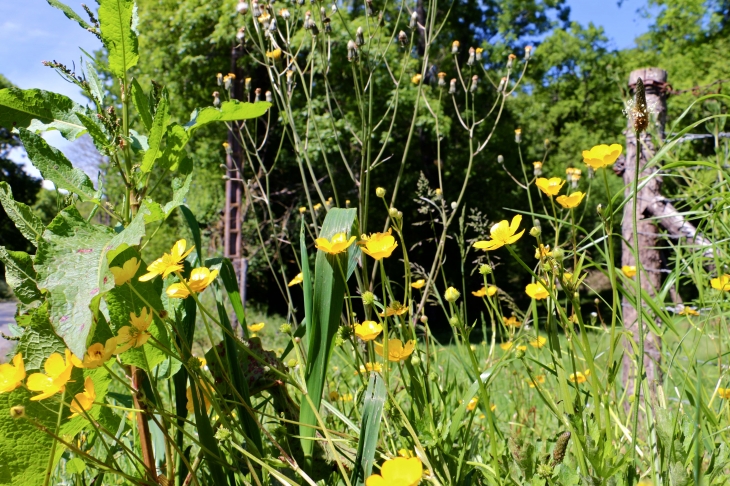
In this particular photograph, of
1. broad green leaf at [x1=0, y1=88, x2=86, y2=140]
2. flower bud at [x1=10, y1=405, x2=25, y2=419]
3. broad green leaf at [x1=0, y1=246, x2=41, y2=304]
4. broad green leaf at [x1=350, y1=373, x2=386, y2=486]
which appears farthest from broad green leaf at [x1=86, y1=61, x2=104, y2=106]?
broad green leaf at [x1=350, y1=373, x2=386, y2=486]

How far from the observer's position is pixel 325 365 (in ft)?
2.67

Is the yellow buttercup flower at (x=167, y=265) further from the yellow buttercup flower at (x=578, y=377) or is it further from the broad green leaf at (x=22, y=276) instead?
the yellow buttercup flower at (x=578, y=377)

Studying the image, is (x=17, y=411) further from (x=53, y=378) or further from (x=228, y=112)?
(x=228, y=112)

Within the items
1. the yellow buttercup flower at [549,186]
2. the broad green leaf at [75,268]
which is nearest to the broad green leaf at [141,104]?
the broad green leaf at [75,268]

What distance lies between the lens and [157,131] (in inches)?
30.4

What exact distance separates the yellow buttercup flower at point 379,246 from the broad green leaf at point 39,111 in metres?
0.45

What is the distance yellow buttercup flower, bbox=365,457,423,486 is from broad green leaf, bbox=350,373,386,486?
0.49ft

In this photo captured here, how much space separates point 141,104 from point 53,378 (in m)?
0.40

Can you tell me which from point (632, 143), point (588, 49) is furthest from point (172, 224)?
point (588, 49)

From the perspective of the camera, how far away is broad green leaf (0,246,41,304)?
789mm

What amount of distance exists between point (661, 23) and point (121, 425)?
54.4 ft

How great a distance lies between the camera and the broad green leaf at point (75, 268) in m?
0.58

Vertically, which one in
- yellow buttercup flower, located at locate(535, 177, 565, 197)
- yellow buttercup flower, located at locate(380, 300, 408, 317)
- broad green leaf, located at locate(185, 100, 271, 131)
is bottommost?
yellow buttercup flower, located at locate(380, 300, 408, 317)

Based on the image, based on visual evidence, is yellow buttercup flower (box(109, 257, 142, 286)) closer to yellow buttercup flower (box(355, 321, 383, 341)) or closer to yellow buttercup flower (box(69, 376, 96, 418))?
yellow buttercup flower (box(69, 376, 96, 418))
